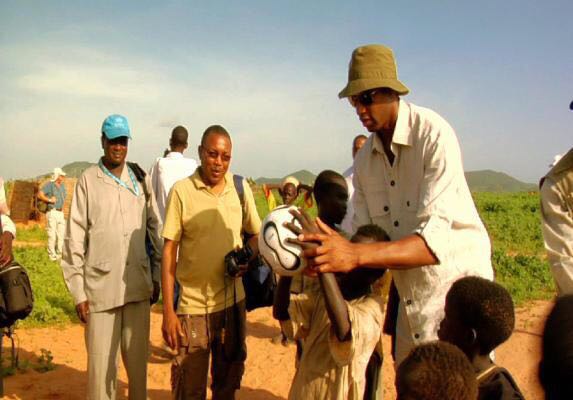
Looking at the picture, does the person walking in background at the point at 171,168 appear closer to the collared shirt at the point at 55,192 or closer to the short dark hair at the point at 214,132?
the short dark hair at the point at 214,132

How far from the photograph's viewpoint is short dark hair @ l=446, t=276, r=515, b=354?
7.50ft

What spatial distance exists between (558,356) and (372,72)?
186cm

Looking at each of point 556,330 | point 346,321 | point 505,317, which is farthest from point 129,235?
point 556,330

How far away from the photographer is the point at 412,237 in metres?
2.46

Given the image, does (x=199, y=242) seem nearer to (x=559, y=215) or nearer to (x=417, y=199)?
(x=417, y=199)

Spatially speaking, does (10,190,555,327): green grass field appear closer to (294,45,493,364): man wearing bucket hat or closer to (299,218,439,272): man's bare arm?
(294,45,493,364): man wearing bucket hat

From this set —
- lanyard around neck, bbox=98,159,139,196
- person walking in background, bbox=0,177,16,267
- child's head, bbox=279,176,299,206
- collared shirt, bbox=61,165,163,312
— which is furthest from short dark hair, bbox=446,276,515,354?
child's head, bbox=279,176,299,206

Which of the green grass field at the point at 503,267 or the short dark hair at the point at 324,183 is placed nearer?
the short dark hair at the point at 324,183

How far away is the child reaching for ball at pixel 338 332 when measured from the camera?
8.90 ft

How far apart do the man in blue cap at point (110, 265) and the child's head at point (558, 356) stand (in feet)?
11.9

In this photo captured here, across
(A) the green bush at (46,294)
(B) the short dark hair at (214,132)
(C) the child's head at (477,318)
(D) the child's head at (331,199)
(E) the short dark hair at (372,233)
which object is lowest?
(A) the green bush at (46,294)

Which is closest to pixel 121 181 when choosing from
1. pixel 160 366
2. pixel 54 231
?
pixel 160 366

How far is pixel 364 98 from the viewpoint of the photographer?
274 centimetres

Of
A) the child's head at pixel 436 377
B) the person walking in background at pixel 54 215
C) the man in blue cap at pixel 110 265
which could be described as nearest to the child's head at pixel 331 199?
the man in blue cap at pixel 110 265
